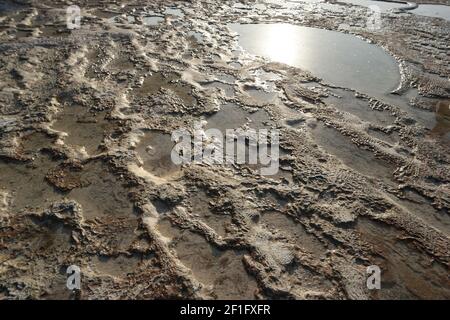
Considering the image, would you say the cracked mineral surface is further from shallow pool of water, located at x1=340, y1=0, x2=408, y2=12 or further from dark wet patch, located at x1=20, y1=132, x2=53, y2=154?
shallow pool of water, located at x1=340, y1=0, x2=408, y2=12

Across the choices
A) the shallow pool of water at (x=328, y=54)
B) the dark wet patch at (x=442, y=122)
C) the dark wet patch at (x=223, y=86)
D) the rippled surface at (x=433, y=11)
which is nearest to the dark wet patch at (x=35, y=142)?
the dark wet patch at (x=223, y=86)

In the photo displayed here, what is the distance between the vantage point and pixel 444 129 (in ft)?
12.6

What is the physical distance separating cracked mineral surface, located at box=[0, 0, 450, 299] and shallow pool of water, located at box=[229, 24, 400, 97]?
0.13 ft

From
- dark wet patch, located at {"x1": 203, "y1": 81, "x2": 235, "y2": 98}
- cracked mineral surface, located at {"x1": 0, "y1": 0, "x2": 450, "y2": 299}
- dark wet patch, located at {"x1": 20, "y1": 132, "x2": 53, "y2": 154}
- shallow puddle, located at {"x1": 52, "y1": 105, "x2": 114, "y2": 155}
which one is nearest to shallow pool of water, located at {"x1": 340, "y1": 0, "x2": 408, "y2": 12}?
cracked mineral surface, located at {"x1": 0, "y1": 0, "x2": 450, "y2": 299}

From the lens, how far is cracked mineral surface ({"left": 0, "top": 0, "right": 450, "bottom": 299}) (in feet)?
7.52

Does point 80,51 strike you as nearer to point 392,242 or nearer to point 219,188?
point 219,188

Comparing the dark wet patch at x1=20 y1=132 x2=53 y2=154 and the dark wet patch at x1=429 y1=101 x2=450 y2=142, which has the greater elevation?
the dark wet patch at x1=429 y1=101 x2=450 y2=142

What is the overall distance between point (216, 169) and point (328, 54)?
126 inches

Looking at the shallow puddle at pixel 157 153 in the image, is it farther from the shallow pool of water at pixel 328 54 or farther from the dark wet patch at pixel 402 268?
the shallow pool of water at pixel 328 54

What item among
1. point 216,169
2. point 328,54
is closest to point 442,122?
point 328,54

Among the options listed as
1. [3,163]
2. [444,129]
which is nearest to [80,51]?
[3,163]

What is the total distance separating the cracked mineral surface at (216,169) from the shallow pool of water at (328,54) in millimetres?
39

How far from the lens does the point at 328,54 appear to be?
530 cm

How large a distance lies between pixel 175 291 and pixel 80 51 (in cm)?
383
